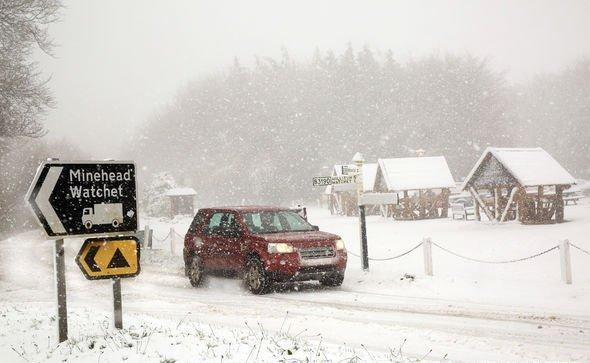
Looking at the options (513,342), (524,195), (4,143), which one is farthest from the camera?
(524,195)

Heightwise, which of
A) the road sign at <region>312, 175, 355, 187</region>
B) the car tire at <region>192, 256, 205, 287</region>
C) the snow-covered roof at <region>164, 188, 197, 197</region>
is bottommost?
the car tire at <region>192, 256, 205, 287</region>

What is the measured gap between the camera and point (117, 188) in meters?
6.56

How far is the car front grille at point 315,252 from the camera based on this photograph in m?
12.1

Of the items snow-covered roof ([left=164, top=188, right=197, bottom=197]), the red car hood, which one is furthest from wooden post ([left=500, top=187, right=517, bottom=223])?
snow-covered roof ([left=164, top=188, right=197, bottom=197])

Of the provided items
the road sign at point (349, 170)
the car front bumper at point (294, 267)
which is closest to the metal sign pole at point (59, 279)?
the car front bumper at point (294, 267)

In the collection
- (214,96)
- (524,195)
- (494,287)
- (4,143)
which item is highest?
(214,96)

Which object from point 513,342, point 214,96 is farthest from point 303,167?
point 513,342

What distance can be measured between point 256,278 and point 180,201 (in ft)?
169

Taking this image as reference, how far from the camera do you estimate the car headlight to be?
12.0 metres

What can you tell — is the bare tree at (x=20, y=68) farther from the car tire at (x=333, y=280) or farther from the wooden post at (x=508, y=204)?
the wooden post at (x=508, y=204)

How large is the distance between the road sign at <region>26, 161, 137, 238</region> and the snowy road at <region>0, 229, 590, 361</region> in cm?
320

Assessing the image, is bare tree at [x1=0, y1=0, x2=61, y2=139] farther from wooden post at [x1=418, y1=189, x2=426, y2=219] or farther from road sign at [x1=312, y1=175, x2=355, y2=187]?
wooden post at [x1=418, y1=189, x2=426, y2=219]

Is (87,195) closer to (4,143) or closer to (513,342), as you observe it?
(513,342)

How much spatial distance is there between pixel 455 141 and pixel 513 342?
Result: 6848 cm
